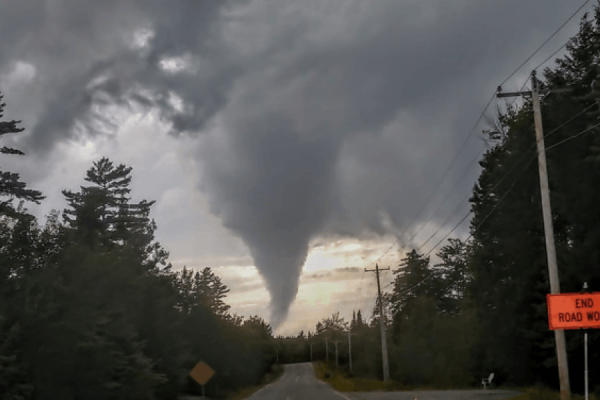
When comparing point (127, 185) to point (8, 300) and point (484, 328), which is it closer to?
point (484, 328)

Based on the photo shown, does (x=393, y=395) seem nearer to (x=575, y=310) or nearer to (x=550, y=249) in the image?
(x=550, y=249)

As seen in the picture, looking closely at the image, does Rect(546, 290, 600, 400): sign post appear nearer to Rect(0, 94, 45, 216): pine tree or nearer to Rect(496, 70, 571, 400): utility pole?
Rect(496, 70, 571, 400): utility pole

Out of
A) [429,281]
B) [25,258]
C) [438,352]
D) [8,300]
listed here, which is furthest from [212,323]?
[429,281]

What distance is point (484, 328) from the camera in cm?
4353

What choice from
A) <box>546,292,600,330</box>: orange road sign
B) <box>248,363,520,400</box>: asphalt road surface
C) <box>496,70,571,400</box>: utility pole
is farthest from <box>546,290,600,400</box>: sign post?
<box>248,363,520,400</box>: asphalt road surface

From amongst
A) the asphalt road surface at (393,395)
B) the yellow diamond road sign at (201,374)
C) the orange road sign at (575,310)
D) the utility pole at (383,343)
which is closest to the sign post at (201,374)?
the yellow diamond road sign at (201,374)

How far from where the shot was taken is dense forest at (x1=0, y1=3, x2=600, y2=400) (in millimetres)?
23219

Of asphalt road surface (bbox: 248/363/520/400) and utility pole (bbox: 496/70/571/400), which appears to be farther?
asphalt road surface (bbox: 248/363/520/400)

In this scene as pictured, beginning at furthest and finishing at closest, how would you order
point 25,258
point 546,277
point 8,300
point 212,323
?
1. point 212,323
2. point 546,277
3. point 25,258
4. point 8,300

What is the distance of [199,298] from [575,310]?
169ft

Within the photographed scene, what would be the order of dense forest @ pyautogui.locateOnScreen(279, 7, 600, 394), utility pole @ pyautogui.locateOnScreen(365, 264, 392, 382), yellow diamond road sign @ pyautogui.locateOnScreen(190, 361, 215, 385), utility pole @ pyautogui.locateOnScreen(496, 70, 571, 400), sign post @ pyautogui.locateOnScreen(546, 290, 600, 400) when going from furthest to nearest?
utility pole @ pyautogui.locateOnScreen(365, 264, 392, 382) → dense forest @ pyautogui.locateOnScreen(279, 7, 600, 394) → yellow diamond road sign @ pyautogui.locateOnScreen(190, 361, 215, 385) → utility pole @ pyautogui.locateOnScreen(496, 70, 571, 400) → sign post @ pyautogui.locateOnScreen(546, 290, 600, 400)

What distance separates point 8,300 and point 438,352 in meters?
Result: 51.1

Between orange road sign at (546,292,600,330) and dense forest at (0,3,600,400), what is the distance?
28.2 feet

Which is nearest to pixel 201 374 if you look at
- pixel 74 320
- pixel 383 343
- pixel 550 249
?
pixel 74 320
